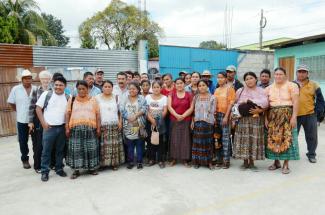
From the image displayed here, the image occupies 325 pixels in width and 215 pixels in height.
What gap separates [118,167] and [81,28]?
2931 cm

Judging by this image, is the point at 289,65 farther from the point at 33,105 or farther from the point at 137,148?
the point at 33,105

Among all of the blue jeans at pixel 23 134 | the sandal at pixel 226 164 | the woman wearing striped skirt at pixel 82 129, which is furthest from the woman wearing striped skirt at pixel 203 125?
the blue jeans at pixel 23 134

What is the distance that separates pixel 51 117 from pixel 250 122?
3.15 m

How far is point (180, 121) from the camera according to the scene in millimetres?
5402

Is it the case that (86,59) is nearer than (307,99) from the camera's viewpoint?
No

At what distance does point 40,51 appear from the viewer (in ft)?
34.8

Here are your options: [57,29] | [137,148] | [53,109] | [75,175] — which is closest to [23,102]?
[53,109]

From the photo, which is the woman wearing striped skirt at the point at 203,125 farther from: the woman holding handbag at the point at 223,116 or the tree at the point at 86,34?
the tree at the point at 86,34

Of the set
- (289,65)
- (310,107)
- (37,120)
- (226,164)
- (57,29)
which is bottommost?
(226,164)

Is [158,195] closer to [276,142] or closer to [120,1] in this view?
[276,142]

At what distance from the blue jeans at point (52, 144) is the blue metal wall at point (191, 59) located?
9.54m

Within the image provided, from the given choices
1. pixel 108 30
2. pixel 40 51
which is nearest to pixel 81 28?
pixel 108 30

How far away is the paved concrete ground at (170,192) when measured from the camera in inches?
146

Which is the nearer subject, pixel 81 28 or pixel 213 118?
pixel 213 118
